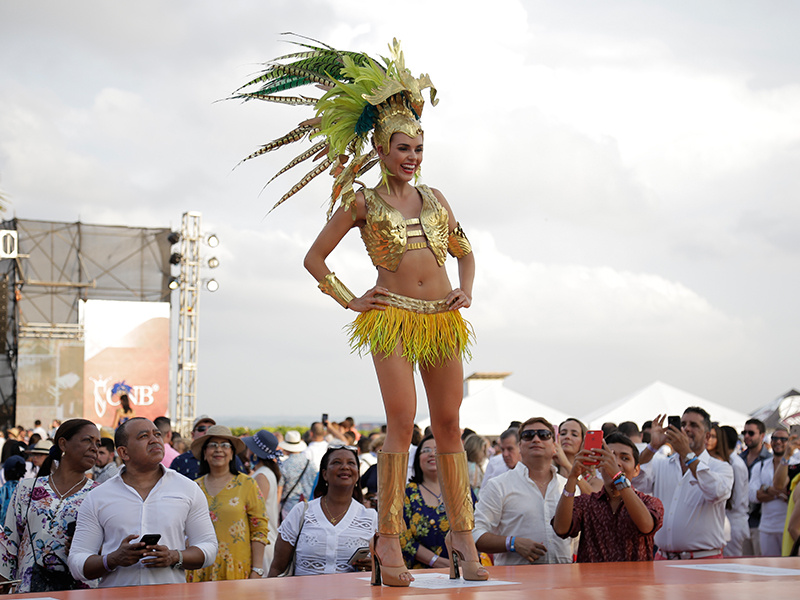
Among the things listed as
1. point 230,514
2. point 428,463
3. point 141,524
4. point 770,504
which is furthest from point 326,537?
point 770,504

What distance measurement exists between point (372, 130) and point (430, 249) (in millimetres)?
614

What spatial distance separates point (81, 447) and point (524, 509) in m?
2.56

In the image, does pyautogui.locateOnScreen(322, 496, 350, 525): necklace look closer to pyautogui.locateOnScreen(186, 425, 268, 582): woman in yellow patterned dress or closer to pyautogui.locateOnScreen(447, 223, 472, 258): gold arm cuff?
pyautogui.locateOnScreen(186, 425, 268, 582): woman in yellow patterned dress

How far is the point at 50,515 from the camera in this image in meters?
4.58

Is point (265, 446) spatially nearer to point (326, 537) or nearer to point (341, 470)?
point (341, 470)

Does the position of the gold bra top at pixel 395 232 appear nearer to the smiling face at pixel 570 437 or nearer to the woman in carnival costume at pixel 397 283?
the woman in carnival costume at pixel 397 283

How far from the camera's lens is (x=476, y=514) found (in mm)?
5250

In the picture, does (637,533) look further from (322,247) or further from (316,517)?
(322,247)

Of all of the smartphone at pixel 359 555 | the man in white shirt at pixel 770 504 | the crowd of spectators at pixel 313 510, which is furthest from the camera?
the man in white shirt at pixel 770 504

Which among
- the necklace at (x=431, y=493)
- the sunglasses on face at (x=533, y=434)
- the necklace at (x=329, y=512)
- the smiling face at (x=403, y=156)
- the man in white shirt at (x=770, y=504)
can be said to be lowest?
the man in white shirt at (x=770, y=504)

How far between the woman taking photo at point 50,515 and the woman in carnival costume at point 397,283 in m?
1.84

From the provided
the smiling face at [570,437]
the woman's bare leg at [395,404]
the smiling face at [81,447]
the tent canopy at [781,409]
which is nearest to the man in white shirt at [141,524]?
the smiling face at [81,447]

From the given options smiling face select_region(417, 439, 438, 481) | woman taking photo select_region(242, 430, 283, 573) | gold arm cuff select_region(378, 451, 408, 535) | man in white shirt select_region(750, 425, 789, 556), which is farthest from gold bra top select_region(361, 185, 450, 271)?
man in white shirt select_region(750, 425, 789, 556)

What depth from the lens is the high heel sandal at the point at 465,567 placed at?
374 centimetres
